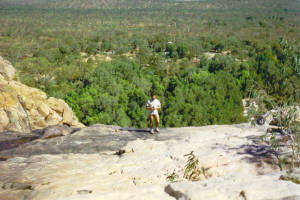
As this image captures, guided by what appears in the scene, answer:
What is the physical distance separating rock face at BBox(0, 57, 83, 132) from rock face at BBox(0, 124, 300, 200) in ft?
10.8

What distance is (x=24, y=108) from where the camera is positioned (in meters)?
19.8

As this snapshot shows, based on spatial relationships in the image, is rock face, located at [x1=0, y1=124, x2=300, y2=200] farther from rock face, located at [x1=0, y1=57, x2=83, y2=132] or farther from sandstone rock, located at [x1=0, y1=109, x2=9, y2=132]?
rock face, located at [x1=0, y1=57, x2=83, y2=132]

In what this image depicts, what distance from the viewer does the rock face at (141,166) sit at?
6.22m

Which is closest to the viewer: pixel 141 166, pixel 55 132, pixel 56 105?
pixel 141 166

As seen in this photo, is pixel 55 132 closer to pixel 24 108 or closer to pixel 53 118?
pixel 24 108

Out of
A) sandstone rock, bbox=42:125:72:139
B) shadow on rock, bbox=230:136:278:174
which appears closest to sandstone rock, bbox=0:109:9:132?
sandstone rock, bbox=42:125:72:139

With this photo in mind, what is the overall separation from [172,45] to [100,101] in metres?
41.2

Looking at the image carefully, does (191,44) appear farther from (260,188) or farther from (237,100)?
(260,188)

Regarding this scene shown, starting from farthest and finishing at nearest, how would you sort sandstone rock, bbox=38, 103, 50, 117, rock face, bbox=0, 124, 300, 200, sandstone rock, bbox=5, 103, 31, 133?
sandstone rock, bbox=38, 103, 50, 117 < sandstone rock, bbox=5, 103, 31, 133 < rock face, bbox=0, 124, 300, 200

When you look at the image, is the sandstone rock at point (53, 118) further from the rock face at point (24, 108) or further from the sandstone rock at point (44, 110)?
the sandstone rock at point (44, 110)

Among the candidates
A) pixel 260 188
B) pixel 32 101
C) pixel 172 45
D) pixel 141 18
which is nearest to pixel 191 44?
pixel 172 45

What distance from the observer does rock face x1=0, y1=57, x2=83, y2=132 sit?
1789 centimetres

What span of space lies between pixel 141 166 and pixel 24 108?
522 inches

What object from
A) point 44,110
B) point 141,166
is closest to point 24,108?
point 44,110
